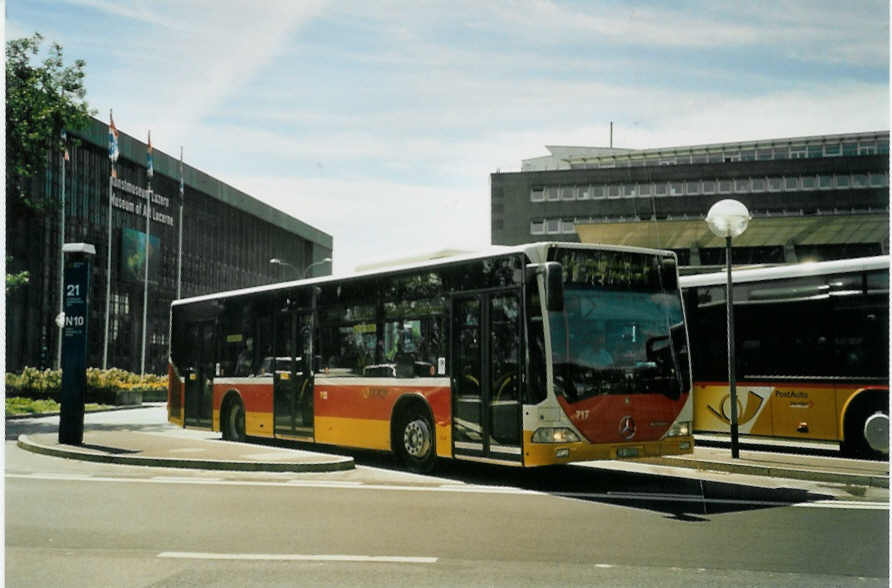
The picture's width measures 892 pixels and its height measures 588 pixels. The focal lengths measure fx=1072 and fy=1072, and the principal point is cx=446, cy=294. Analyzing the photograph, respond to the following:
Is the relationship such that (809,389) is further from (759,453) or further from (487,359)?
(487,359)

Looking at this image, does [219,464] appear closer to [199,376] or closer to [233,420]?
[233,420]

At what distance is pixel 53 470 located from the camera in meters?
14.4

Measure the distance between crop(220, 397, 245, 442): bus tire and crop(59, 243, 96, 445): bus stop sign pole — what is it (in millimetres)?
2717

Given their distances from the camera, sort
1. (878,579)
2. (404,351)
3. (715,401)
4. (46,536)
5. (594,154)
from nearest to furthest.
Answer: (878,579) → (46,536) → (404,351) → (715,401) → (594,154)

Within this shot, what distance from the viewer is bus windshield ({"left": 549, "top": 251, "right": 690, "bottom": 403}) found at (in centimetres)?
1208

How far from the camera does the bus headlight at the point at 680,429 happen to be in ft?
41.8

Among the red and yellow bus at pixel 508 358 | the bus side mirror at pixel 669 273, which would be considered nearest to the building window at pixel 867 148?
the red and yellow bus at pixel 508 358

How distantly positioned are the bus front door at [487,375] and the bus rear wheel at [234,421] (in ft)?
22.4

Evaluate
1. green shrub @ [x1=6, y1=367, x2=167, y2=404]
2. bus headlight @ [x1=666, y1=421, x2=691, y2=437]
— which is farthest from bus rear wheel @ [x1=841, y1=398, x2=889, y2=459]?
green shrub @ [x1=6, y1=367, x2=167, y2=404]

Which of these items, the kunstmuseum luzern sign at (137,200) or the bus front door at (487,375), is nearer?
the bus front door at (487,375)

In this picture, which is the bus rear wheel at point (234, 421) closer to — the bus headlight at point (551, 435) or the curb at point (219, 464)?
the curb at point (219, 464)

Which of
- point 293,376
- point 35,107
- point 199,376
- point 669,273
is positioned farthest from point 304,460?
point 35,107

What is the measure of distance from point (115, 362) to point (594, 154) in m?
50.9

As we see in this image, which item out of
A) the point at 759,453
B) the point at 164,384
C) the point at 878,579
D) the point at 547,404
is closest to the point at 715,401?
the point at 759,453
